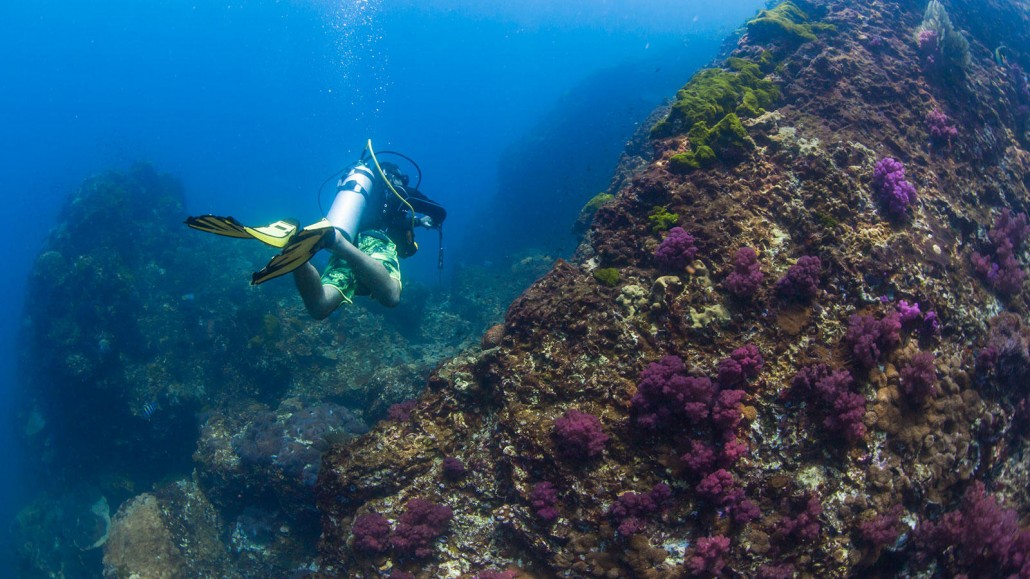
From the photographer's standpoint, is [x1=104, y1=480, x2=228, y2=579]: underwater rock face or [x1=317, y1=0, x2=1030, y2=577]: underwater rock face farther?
[x1=104, y1=480, x2=228, y2=579]: underwater rock face

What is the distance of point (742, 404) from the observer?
5656 mm

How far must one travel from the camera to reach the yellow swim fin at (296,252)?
4.34 m

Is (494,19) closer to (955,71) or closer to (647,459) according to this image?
(955,71)

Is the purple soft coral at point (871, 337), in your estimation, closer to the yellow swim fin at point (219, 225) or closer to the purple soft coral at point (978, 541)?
the purple soft coral at point (978, 541)

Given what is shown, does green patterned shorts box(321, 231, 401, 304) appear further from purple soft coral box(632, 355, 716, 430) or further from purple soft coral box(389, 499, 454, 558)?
purple soft coral box(632, 355, 716, 430)

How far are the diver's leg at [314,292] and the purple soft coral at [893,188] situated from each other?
8.86m

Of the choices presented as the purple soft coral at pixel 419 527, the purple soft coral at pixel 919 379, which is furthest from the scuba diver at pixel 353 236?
the purple soft coral at pixel 919 379

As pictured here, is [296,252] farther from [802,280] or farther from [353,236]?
[802,280]

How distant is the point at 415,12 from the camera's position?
132m

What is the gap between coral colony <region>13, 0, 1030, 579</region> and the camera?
207 inches

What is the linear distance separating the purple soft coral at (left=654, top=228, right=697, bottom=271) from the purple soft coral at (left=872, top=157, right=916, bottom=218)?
12.3 feet

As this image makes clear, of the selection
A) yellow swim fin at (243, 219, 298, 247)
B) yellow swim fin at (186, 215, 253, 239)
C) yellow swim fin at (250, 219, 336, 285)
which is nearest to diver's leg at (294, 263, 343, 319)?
yellow swim fin at (250, 219, 336, 285)

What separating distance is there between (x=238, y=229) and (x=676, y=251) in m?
5.61

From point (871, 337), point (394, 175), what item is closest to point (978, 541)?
point (871, 337)
